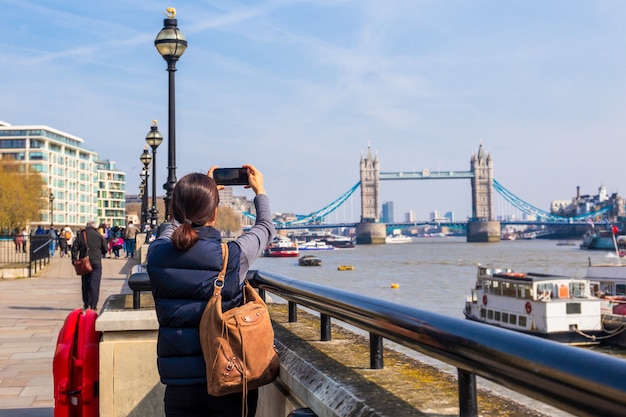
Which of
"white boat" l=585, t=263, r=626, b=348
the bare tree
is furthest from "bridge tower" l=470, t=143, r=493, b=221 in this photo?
"white boat" l=585, t=263, r=626, b=348

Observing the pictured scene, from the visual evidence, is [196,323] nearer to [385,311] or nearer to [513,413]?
[385,311]

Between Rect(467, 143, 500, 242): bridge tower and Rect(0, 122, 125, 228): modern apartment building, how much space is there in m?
72.0

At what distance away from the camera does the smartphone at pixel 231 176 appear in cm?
319

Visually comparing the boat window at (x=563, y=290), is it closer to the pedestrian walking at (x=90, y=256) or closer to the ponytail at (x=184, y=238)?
the pedestrian walking at (x=90, y=256)

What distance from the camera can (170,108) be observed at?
33.1 feet

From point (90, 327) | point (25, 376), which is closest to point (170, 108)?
point (25, 376)

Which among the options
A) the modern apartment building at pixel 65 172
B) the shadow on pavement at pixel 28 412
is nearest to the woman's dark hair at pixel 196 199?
the shadow on pavement at pixel 28 412

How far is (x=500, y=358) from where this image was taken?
194 cm

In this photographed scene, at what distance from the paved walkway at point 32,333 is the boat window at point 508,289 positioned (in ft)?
58.5

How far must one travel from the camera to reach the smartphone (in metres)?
3.19

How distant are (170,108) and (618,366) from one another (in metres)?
9.13

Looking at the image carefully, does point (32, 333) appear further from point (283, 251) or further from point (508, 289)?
point (283, 251)

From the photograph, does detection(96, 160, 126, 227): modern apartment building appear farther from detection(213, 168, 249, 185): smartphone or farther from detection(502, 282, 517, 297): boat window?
detection(213, 168, 249, 185): smartphone

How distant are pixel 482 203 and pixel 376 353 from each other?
164906 mm
